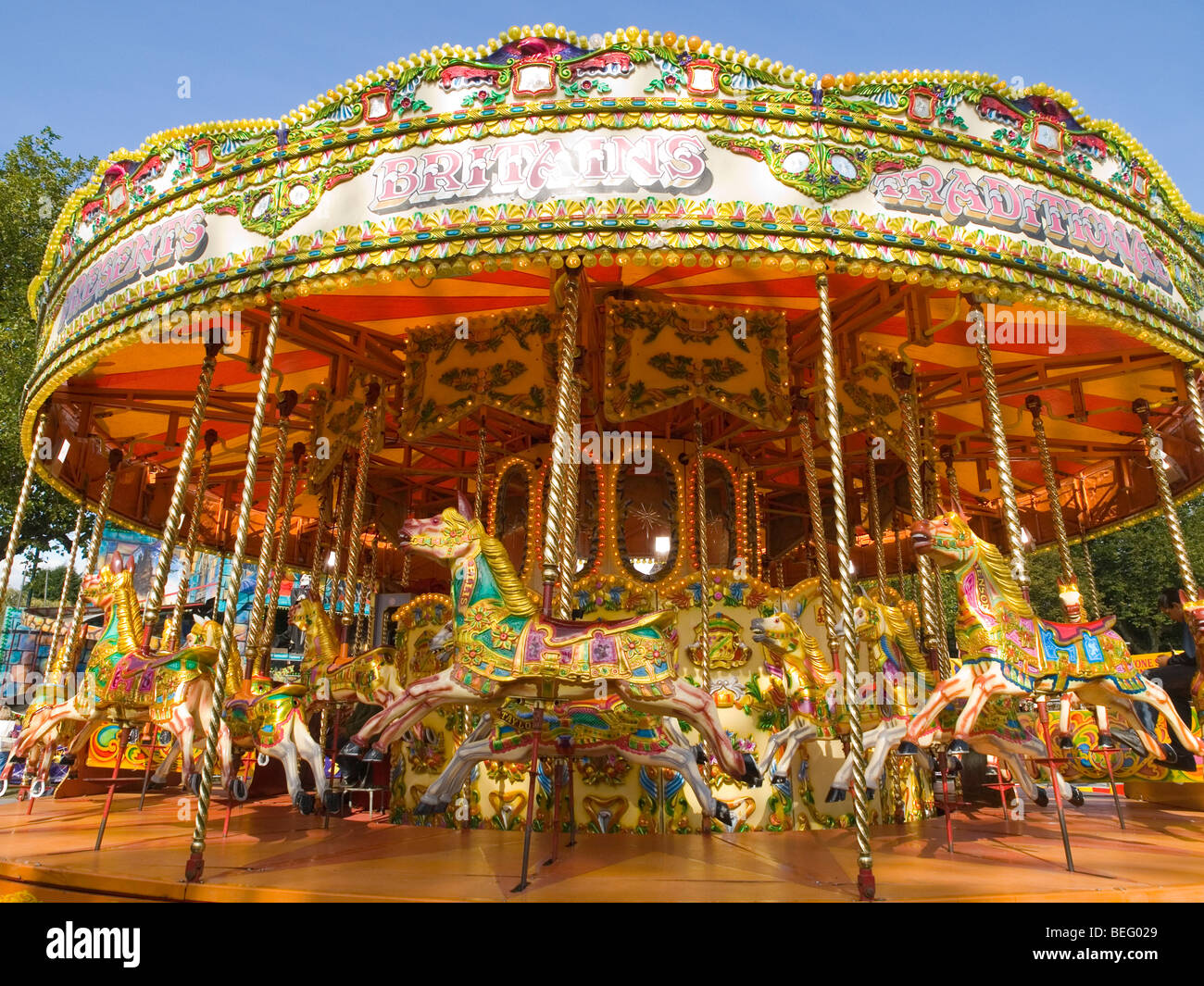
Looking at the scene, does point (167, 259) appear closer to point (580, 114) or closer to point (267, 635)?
point (580, 114)

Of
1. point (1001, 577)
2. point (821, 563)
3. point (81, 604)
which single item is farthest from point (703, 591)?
point (81, 604)

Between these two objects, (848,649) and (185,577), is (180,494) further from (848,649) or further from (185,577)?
(848,649)

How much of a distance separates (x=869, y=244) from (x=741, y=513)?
15.5 feet

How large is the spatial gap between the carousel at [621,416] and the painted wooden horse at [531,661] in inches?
1.0

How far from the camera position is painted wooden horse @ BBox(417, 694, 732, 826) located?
18.5 feet

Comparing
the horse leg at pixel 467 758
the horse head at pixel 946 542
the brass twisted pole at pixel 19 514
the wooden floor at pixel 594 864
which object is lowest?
the wooden floor at pixel 594 864

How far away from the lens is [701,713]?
17.0 feet

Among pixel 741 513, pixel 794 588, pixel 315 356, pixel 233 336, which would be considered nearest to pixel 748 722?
pixel 794 588

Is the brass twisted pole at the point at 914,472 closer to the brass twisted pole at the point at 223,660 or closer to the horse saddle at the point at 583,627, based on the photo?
the horse saddle at the point at 583,627

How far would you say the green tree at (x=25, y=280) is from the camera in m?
16.2

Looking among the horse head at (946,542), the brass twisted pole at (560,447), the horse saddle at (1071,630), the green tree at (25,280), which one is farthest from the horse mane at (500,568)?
the green tree at (25,280)

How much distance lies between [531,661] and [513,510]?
4910mm
